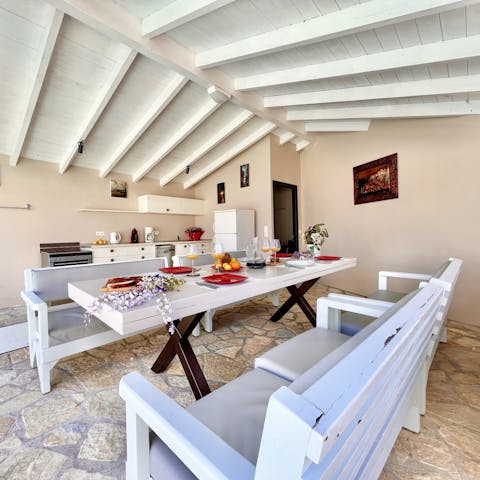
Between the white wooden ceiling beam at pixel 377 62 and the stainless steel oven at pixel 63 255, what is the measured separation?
3.49 m

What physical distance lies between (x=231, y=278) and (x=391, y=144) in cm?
343

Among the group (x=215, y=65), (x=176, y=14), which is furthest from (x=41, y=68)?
(x=215, y=65)

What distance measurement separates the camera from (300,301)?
2.86 m

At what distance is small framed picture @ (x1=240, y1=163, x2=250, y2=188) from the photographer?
5.16m

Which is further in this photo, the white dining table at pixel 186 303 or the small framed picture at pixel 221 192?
the small framed picture at pixel 221 192

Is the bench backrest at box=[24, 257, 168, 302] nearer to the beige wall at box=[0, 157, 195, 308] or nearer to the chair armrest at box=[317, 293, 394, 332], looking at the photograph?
the chair armrest at box=[317, 293, 394, 332]

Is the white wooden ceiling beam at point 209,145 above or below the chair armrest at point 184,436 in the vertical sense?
above

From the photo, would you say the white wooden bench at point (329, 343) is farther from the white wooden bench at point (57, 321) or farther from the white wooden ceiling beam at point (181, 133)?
the white wooden ceiling beam at point (181, 133)

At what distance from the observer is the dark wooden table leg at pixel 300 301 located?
2818 mm

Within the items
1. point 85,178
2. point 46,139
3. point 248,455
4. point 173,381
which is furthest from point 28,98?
point 248,455

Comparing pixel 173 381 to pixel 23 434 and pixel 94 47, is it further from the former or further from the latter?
pixel 94 47

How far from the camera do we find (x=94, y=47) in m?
2.54

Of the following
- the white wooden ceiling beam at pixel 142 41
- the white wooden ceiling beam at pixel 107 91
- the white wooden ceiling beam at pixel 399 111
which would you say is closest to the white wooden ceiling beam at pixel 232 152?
the white wooden ceiling beam at pixel 399 111

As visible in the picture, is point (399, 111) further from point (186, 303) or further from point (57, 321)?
point (57, 321)
